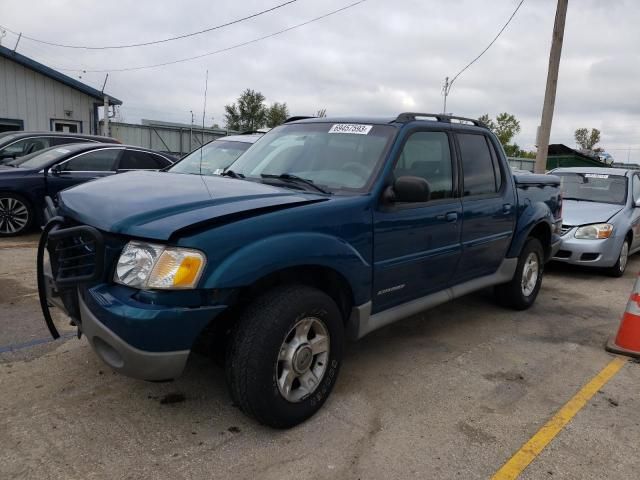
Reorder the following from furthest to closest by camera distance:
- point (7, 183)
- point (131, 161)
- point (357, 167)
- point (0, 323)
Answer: point (131, 161) → point (7, 183) → point (0, 323) → point (357, 167)

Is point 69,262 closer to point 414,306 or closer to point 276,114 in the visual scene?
point 414,306

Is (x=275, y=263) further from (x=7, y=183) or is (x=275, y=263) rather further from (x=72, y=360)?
(x=7, y=183)

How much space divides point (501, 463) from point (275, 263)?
1589 mm

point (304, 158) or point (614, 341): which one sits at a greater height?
point (304, 158)

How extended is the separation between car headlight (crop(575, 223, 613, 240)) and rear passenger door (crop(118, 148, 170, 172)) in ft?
22.8

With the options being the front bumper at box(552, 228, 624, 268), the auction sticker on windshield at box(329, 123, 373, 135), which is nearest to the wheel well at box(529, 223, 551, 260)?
the front bumper at box(552, 228, 624, 268)

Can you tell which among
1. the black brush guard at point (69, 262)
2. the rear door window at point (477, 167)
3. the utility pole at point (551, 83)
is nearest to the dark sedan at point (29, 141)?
the black brush guard at point (69, 262)

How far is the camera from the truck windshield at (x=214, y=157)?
22.5 ft

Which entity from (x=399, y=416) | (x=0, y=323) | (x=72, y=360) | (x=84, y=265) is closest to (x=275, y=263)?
(x=84, y=265)

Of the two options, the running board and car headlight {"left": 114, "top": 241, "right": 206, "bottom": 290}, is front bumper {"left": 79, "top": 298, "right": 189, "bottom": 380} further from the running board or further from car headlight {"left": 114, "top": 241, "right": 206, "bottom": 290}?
the running board

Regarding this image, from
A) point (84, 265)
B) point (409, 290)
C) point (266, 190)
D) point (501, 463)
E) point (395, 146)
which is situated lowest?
point (501, 463)

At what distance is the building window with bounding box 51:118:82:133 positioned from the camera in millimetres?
17698

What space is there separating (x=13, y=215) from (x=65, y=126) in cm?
1159

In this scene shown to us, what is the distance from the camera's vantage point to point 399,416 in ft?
10.2
